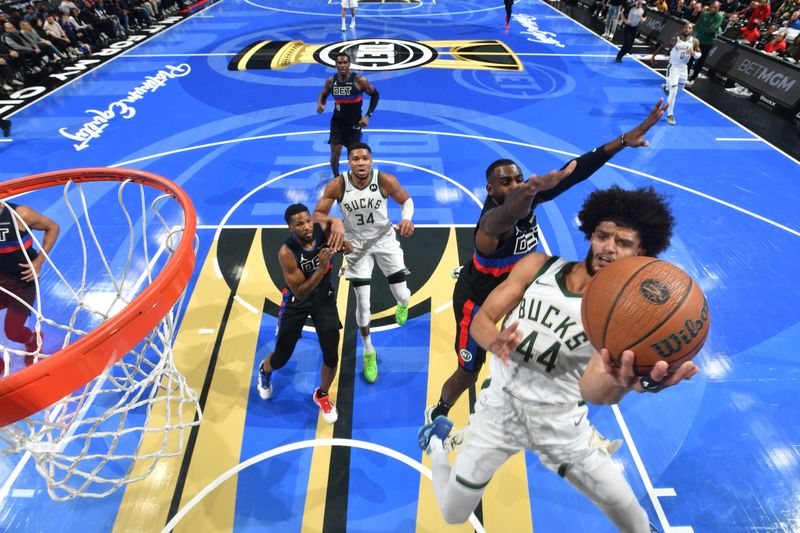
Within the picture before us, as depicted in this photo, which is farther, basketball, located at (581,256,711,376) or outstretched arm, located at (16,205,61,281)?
outstretched arm, located at (16,205,61,281)

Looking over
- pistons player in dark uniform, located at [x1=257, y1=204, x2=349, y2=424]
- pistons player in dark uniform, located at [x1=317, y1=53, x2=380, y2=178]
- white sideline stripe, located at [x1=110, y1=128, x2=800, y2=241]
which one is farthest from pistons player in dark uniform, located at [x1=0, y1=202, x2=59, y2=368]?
pistons player in dark uniform, located at [x1=317, y1=53, x2=380, y2=178]

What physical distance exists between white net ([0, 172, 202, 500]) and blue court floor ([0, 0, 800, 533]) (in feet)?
0.74

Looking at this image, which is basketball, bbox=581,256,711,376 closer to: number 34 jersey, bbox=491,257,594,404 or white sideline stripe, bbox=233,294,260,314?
number 34 jersey, bbox=491,257,594,404

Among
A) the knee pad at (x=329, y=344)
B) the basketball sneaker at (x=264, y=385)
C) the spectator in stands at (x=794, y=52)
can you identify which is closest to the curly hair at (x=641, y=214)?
the knee pad at (x=329, y=344)

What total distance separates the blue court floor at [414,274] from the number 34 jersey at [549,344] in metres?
1.49

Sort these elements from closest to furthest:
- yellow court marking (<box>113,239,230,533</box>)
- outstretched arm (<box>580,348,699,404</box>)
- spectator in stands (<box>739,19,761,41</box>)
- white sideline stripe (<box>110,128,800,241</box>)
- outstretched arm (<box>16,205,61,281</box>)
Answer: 1. outstretched arm (<box>580,348,699,404</box>)
2. yellow court marking (<box>113,239,230,533</box>)
3. outstretched arm (<box>16,205,61,281</box>)
4. white sideline stripe (<box>110,128,800,241</box>)
5. spectator in stands (<box>739,19,761,41</box>)

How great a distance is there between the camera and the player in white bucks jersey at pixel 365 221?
4324mm

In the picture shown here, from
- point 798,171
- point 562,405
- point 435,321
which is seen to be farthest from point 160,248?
point 798,171

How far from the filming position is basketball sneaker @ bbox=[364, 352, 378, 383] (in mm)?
4422

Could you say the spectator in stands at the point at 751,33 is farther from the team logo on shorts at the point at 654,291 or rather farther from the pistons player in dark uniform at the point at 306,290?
the team logo on shorts at the point at 654,291

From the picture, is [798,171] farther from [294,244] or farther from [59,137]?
[59,137]

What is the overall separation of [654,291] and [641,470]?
2.49 metres

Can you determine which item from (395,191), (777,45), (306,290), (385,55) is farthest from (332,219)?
(777,45)

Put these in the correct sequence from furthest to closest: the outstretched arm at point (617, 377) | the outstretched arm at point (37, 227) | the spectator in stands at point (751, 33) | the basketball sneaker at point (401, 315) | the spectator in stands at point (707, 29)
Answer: the spectator in stands at point (751, 33) < the spectator in stands at point (707, 29) < the basketball sneaker at point (401, 315) < the outstretched arm at point (37, 227) < the outstretched arm at point (617, 377)
